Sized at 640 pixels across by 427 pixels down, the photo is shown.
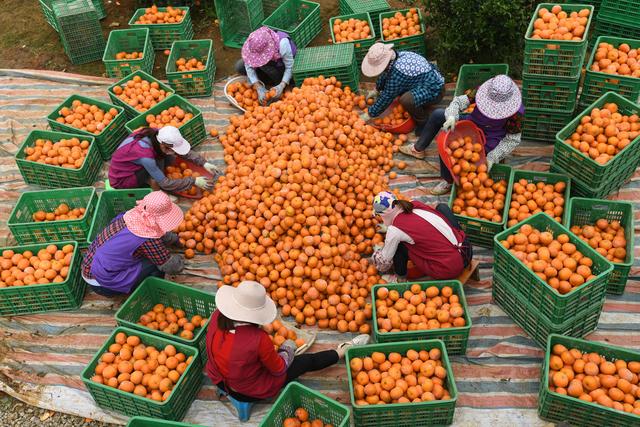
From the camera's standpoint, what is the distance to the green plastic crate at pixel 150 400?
4945mm

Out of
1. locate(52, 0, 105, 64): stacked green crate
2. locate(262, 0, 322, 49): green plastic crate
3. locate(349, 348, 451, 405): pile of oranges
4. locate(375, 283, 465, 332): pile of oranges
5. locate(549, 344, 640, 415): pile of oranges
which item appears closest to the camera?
locate(549, 344, 640, 415): pile of oranges

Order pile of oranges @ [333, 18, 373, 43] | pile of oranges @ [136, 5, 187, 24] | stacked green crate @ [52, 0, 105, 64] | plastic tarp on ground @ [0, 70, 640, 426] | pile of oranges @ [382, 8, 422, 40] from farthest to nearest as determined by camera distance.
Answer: pile of oranges @ [136, 5, 187, 24] < stacked green crate @ [52, 0, 105, 64] < pile of oranges @ [333, 18, 373, 43] < pile of oranges @ [382, 8, 422, 40] < plastic tarp on ground @ [0, 70, 640, 426]

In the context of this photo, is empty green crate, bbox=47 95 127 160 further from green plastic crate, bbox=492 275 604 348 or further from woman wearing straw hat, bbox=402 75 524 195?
green plastic crate, bbox=492 275 604 348

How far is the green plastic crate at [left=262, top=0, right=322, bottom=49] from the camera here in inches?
355

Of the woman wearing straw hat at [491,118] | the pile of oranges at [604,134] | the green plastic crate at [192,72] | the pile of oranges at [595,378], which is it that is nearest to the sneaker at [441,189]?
the woman wearing straw hat at [491,118]

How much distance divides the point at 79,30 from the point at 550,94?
7.14m

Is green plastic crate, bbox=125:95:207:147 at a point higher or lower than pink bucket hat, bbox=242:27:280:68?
lower

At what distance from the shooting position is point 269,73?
8.20 metres

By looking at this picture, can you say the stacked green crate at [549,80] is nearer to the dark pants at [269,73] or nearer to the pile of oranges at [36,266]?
the dark pants at [269,73]

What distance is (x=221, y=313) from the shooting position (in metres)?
4.58

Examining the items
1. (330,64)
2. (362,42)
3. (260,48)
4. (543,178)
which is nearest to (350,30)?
(362,42)

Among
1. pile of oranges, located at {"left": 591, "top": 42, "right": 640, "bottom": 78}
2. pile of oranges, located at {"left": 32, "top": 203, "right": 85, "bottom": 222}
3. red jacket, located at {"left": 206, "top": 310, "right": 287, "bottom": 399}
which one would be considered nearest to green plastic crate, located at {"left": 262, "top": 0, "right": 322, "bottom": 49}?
pile of oranges, located at {"left": 32, "top": 203, "right": 85, "bottom": 222}

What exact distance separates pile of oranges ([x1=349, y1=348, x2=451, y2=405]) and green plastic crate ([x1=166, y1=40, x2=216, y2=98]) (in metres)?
4.98

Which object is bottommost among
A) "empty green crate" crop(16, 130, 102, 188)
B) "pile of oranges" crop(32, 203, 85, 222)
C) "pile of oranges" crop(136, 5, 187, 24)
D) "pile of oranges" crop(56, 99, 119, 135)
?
"pile of oranges" crop(32, 203, 85, 222)
